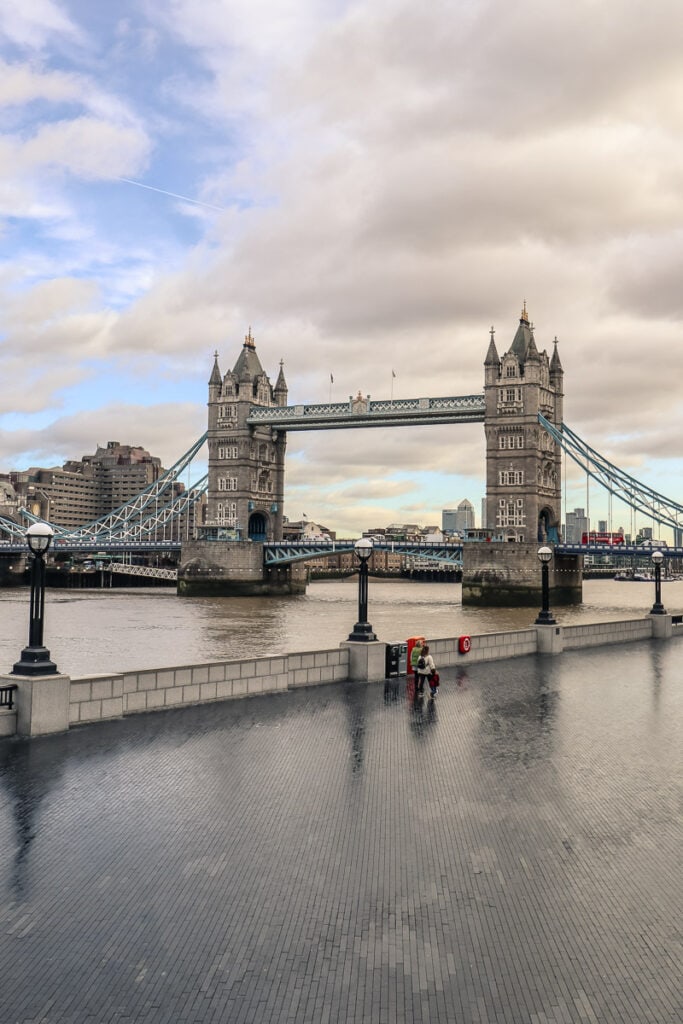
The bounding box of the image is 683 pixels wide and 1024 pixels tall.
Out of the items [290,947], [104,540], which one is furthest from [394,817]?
[104,540]

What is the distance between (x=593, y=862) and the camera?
9070 millimetres

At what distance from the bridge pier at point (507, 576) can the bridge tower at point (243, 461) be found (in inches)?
1172

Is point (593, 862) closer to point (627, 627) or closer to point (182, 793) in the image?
point (182, 793)

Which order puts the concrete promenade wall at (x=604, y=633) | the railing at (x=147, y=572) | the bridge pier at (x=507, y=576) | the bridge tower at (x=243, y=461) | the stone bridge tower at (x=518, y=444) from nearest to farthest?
the concrete promenade wall at (x=604, y=633) → the bridge pier at (x=507, y=576) → the stone bridge tower at (x=518, y=444) → the bridge tower at (x=243, y=461) → the railing at (x=147, y=572)

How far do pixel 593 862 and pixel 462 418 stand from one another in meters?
86.4

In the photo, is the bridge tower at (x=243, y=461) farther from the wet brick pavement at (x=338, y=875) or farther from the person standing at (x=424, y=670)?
the wet brick pavement at (x=338, y=875)

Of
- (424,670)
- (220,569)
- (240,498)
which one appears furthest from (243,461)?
(424,670)

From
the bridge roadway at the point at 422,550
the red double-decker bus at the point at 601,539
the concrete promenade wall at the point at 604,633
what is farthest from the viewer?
the red double-decker bus at the point at 601,539

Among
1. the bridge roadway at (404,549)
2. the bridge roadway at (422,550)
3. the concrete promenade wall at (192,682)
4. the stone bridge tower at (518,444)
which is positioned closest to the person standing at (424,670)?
the concrete promenade wall at (192,682)

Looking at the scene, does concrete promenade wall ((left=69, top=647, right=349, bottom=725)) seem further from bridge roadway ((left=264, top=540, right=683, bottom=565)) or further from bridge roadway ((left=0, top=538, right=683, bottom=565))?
bridge roadway ((left=0, top=538, right=683, bottom=565))

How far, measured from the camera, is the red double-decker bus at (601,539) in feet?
291

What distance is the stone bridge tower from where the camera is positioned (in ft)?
287

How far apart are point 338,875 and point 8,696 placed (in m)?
7.98

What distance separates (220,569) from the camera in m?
96.2
